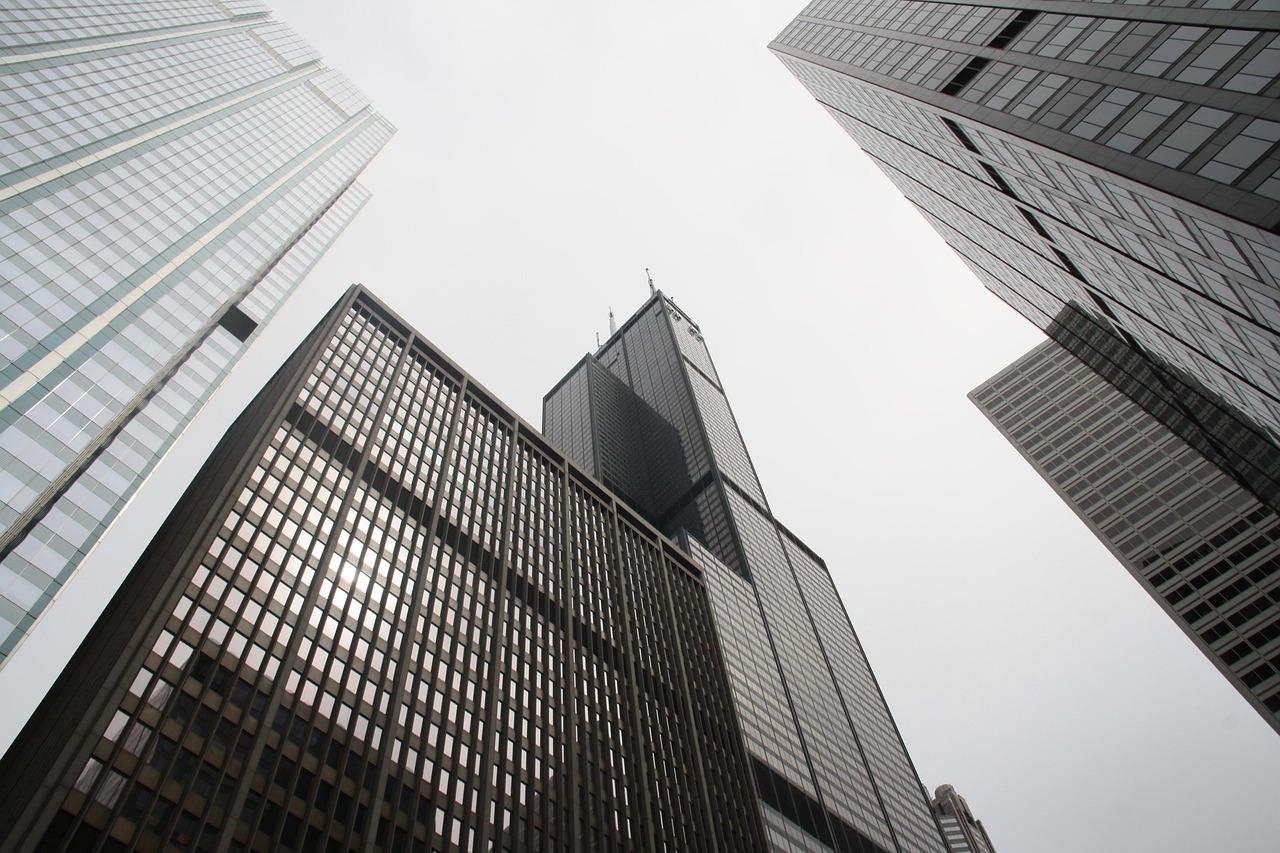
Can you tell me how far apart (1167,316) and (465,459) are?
53.9 meters

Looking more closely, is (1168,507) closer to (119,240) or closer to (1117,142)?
(1117,142)

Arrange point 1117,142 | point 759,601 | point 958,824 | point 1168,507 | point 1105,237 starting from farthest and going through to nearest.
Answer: point 958,824 → point 759,601 → point 1168,507 → point 1105,237 → point 1117,142

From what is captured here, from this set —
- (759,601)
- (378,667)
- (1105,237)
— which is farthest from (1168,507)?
(378,667)

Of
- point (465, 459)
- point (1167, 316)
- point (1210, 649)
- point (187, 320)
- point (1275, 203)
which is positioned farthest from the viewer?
point (1210, 649)

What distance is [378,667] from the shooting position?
43.2m

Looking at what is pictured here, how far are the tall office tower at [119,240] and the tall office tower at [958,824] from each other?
17033 centimetres

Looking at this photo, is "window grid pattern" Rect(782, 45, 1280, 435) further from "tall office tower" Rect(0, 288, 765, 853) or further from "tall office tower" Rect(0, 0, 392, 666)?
"tall office tower" Rect(0, 0, 392, 666)

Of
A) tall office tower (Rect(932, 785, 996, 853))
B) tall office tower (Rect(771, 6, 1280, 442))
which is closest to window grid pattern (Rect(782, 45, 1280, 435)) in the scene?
tall office tower (Rect(771, 6, 1280, 442))

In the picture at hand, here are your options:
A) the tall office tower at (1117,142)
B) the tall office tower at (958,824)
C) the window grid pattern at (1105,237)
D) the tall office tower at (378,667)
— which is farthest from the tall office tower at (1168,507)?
the tall office tower at (958,824)

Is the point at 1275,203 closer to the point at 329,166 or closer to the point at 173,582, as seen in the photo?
the point at 173,582

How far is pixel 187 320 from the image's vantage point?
2869 inches

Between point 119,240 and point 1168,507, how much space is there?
4557 inches

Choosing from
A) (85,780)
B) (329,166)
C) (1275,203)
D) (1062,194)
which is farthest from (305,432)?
(329,166)

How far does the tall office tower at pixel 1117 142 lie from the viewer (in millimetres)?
29312
